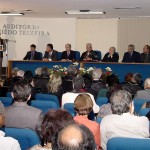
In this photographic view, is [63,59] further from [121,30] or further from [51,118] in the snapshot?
[51,118]

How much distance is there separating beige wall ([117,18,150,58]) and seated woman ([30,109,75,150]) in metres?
12.1

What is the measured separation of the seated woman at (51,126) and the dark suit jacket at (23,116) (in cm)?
123

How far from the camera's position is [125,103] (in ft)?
12.3

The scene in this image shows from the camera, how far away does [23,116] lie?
3.93 meters

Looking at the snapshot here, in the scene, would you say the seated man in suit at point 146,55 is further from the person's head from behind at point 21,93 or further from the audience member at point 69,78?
the person's head from behind at point 21,93

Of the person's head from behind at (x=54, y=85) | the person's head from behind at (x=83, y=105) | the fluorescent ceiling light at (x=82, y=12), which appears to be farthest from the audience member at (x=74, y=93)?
the fluorescent ceiling light at (x=82, y=12)

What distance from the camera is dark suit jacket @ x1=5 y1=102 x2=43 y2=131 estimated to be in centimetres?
390

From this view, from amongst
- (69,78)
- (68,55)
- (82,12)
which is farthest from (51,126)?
(82,12)

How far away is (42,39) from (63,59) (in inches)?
109

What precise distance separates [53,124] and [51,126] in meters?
0.02

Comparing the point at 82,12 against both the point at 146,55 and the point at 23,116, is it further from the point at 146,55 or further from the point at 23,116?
the point at 23,116

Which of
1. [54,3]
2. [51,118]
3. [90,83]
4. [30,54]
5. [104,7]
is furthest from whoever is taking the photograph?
[30,54]

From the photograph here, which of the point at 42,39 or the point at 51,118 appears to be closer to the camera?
the point at 51,118

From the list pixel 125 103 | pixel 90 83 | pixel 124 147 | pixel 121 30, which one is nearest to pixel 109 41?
pixel 121 30
